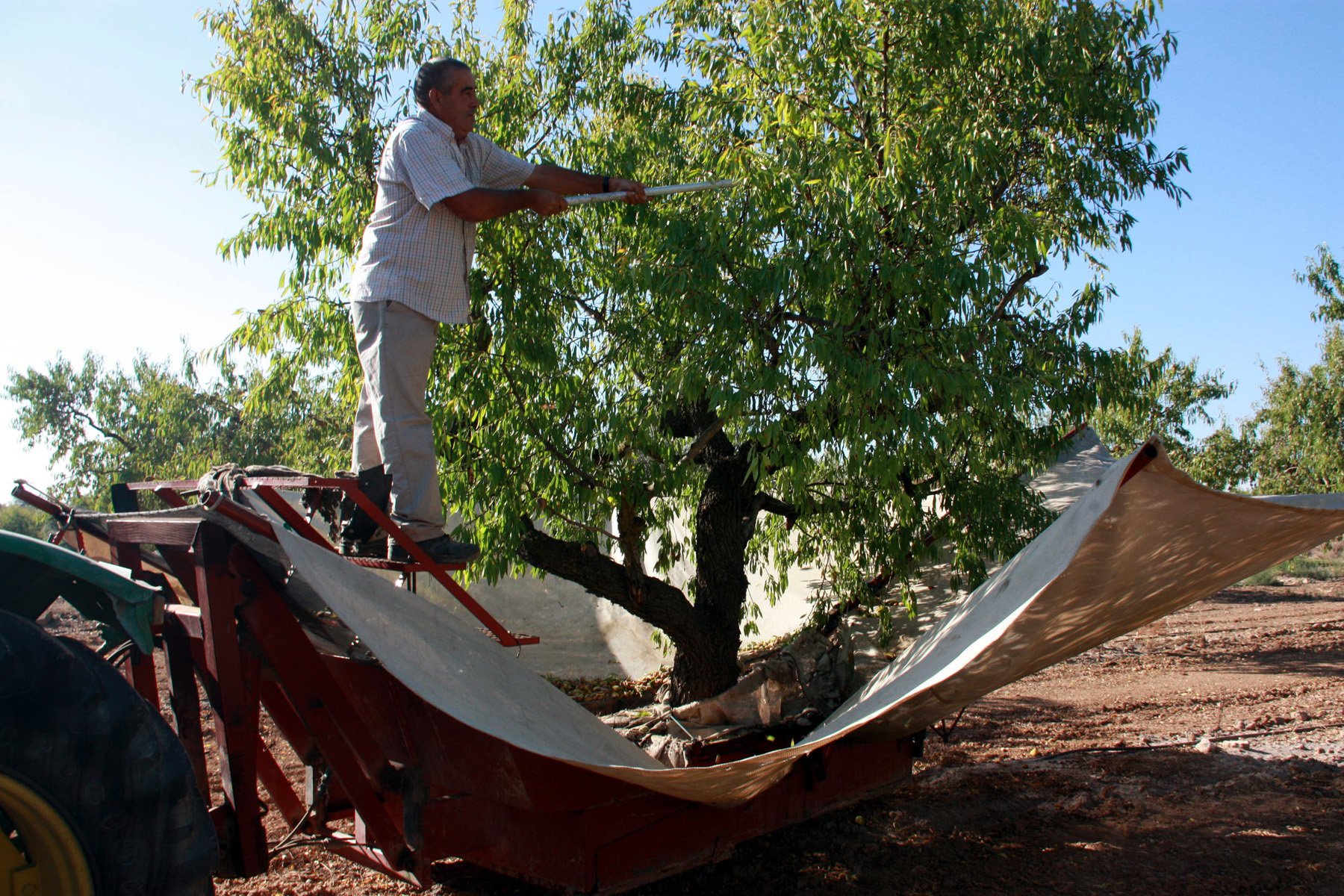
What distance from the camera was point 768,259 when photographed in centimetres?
499

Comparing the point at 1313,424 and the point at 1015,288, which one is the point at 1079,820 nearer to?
the point at 1015,288

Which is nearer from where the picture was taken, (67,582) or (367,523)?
(67,582)

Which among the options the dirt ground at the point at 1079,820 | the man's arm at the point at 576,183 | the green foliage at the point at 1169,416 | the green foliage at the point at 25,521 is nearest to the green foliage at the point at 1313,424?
the green foliage at the point at 1169,416

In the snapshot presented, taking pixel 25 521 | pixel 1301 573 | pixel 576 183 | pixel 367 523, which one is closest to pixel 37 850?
pixel 367 523

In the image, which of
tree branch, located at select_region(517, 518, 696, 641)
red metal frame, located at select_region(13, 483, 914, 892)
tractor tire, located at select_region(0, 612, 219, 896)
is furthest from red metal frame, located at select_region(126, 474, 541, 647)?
tree branch, located at select_region(517, 518, 696, 641)

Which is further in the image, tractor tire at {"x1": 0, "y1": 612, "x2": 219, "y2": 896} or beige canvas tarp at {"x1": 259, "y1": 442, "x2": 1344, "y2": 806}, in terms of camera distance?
beige canvas tarp at {"x1": 259, "y1": 442, "x2": 1344, "y2": 806}

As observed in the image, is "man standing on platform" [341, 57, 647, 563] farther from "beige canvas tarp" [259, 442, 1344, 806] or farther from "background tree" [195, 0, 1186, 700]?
"background tree" [195, 0, 1186, 700]

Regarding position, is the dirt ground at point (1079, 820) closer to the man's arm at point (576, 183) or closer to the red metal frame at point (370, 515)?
the red metal frame at point (370, 515)

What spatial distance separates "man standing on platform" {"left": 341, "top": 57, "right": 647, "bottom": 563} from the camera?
2.99m

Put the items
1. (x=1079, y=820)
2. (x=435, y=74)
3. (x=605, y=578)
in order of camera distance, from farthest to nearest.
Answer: (x=605, y=578)
(x=1079, y=820)
(x=435, y=74)

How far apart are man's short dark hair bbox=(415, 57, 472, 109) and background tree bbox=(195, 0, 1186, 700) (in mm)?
1734

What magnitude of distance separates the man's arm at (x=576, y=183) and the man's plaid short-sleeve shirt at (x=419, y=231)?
399 mm

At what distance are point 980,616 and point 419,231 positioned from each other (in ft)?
7.12

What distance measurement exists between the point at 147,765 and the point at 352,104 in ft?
15.9
